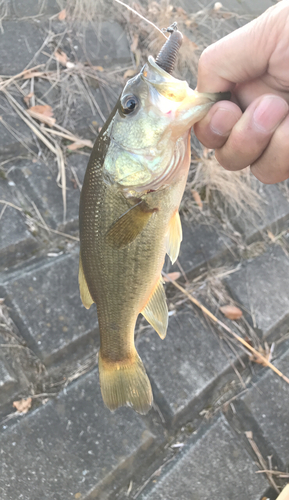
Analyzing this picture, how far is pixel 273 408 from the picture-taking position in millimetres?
1971

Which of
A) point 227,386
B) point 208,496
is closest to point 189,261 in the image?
point 227,386

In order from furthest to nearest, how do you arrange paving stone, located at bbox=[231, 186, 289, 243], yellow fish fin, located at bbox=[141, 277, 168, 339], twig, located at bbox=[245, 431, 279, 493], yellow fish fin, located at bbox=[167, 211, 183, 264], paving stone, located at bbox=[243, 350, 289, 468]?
paving stone, located at bbox=[231, 186, 289, 243] → paving stone, located at bbox=[243, 350, 289, 468] → twig, located at bbox=[245, 431, 279, 493] → yellow fish fin, located at bbox=[141, 277, 168, 339] → yellow fish fin, located at bbox=[167, 211, 183, 264]

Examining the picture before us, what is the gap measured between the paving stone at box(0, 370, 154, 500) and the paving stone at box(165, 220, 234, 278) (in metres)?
0.91

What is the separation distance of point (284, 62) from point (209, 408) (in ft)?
5.52

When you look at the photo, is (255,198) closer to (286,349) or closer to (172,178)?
(286,349)

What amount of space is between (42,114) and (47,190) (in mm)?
558

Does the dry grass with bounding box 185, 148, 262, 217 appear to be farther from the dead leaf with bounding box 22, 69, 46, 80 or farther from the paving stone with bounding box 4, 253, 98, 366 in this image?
the dead leaf with bounding box 22, 69, 46, 80

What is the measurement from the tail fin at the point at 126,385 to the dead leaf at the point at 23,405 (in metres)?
0.48

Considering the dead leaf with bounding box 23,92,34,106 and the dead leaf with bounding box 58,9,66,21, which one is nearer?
the dead leaf with bounding box 23,92,34,106

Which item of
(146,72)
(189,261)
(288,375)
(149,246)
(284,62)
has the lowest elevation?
(288,375)

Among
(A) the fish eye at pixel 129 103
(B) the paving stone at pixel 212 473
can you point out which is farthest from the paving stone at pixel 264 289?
(A) the fish eye at pixel 129 103

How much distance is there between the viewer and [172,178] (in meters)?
1.13

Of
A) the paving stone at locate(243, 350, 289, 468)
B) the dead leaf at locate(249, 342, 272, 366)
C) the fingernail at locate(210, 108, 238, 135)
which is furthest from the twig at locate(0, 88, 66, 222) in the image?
the paving stone at locate(243, 350, 289, 468)

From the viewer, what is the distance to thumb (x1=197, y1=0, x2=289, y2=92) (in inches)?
45.1
